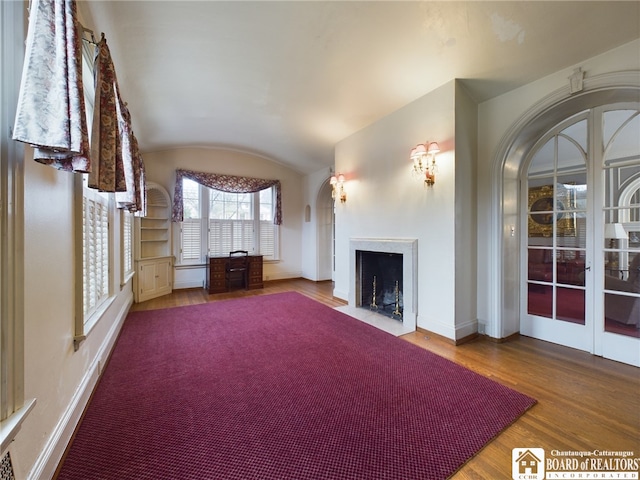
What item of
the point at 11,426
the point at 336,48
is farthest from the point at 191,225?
the point at 11,426

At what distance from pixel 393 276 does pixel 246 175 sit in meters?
4.22

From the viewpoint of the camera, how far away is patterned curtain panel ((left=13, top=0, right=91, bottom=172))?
103cm

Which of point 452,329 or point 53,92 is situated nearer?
point 53,92

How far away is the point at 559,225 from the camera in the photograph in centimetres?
287

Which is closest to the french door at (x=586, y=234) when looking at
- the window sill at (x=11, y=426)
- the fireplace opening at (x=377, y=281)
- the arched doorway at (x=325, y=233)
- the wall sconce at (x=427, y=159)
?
the wall sconce at (x=427, y=159)

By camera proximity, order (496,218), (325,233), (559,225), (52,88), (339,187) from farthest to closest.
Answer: (325,233) < (339,187) < (496,218) < (559,225) < (52,88)

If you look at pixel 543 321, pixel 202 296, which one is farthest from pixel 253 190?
pixel 543 321

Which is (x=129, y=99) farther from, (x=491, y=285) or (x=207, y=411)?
(x=491, y=285)

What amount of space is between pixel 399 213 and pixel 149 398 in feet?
10.6

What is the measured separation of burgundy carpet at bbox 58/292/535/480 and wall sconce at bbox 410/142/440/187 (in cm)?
193

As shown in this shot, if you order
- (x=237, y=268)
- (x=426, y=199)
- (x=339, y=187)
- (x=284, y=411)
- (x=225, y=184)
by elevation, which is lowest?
(x=284, y=411)

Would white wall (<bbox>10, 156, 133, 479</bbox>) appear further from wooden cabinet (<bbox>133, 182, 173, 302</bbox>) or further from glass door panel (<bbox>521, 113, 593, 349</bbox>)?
glass door panel (<bbox>521, 113, 593, 349</bbox>)

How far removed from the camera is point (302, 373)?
2297mm

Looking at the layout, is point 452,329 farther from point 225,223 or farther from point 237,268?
point 225,223
